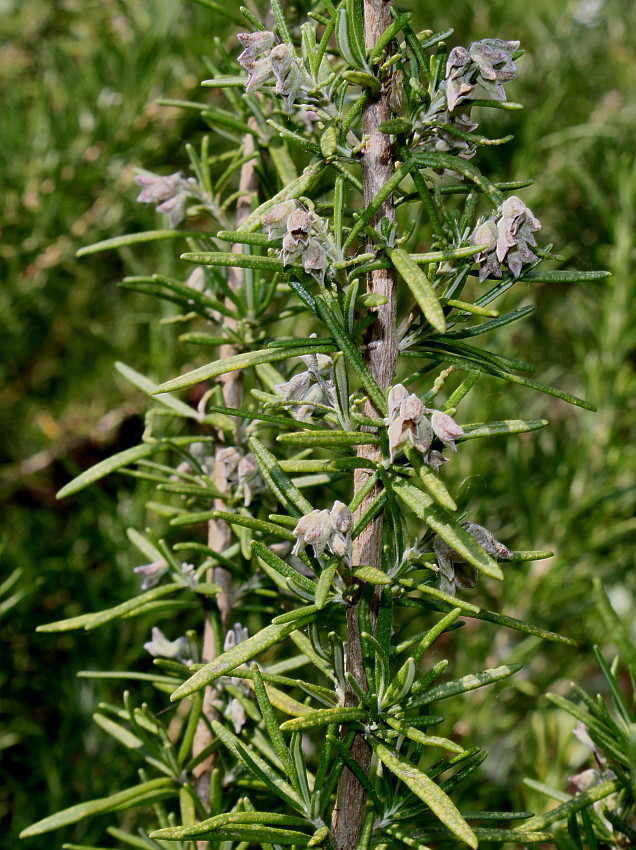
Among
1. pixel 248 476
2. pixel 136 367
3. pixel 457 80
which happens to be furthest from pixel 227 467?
pixel 136 367

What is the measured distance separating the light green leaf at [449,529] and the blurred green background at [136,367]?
1.83 ft

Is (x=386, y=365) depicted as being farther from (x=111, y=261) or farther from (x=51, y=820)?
(x=111, y=261)

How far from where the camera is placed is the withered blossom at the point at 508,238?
0.50 metres

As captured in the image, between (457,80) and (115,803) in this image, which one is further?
(115,803)

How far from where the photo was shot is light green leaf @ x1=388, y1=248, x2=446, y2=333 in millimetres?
445

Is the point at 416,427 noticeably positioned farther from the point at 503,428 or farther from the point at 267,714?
the point at 267,714

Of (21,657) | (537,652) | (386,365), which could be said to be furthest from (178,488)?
(537,652)

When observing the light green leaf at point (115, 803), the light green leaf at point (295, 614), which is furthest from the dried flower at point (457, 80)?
the light green leaf at point (115, 803)

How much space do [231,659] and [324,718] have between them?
6 cm

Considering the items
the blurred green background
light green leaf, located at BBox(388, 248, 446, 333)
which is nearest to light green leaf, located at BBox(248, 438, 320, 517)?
light green leaf, located at BBox(388, 248, 446, 333)

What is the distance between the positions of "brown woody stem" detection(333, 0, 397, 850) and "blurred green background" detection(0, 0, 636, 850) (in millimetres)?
479

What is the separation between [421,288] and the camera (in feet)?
1.53

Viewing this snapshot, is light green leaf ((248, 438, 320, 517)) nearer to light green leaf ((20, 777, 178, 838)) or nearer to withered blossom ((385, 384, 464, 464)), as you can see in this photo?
withered blossom ((385, 384, 464, 464))

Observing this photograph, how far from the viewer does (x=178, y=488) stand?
0.68 m
